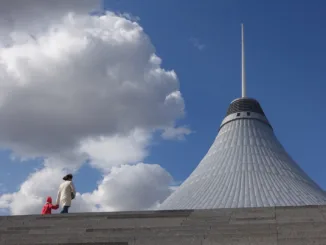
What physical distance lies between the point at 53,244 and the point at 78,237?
43 centimetres

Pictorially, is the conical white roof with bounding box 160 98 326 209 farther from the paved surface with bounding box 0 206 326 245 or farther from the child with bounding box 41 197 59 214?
the paved surface with bounding box 0 206 326 245

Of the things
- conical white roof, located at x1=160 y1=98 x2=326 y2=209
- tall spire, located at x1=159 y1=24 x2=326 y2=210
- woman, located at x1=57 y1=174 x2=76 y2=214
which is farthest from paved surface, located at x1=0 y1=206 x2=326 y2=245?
conical white roof, located at x1=160 y1=98 x2=326 y2=209

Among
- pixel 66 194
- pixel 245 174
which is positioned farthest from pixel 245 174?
pixel 66 194

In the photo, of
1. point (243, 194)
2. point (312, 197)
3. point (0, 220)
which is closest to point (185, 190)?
point (243, 194)

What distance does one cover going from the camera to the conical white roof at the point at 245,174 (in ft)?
78.5

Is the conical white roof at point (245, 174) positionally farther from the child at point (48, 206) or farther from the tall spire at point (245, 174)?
the child at point (48, 206)

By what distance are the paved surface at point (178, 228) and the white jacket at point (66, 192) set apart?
→ 1.17 m

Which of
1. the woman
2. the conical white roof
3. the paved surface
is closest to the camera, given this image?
the paved surface

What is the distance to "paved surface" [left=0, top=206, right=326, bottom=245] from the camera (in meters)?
8.01

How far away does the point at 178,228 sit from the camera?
866 cm

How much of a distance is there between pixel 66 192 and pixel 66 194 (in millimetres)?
44

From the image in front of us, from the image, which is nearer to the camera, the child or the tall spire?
the child

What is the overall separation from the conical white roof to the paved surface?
14.1 metres

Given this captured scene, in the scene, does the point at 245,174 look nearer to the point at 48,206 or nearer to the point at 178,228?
the point at 48,206
